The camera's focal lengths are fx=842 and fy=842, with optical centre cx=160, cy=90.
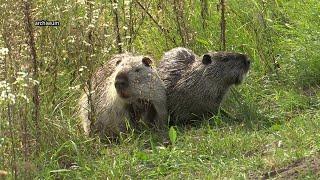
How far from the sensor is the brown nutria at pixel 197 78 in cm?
768

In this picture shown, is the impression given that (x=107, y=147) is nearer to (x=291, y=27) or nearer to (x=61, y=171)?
(x=61, y=171)

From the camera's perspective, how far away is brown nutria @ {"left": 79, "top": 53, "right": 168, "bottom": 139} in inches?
282

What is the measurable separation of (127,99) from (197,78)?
2.97 feet

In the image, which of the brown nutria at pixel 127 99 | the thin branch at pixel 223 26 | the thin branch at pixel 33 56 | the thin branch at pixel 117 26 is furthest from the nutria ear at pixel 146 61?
the thin branch at pixel 33 56

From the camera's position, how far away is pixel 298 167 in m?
5.29

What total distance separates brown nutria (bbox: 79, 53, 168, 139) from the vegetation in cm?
20

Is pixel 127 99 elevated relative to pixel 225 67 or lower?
lower

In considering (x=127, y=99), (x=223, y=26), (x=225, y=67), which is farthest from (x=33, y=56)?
(x=223, y=26)

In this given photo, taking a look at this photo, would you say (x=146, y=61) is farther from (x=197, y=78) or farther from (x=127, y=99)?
(x=197, y=78)

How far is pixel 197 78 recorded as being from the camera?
7.80 metres

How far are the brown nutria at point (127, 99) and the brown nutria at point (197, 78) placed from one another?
23cm

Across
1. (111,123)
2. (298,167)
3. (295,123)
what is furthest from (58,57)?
(298,167)

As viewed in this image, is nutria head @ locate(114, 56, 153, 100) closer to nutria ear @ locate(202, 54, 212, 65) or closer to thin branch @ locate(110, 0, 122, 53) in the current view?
thin branch @ locate(110, 0, 122, 53)

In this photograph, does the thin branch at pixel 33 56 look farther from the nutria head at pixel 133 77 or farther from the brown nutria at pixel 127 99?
the nutria head at pixel 133 77
